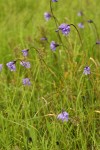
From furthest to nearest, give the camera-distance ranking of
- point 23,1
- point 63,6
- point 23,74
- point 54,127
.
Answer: point 23,1, point 63,6, point 23,74, point 54,127

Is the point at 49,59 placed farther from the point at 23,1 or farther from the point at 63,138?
the point at 23,1

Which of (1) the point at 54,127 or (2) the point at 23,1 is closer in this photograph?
(1) the point at 54,127

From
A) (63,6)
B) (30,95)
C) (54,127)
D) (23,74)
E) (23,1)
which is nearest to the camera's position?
(54,127)

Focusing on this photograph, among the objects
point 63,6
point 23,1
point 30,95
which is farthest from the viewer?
point 23,1

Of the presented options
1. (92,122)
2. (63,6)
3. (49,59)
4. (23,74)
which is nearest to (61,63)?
(49,59)

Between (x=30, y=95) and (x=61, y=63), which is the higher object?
(x=61, y=63)

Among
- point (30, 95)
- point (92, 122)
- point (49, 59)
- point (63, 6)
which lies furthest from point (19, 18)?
point (92, 122)

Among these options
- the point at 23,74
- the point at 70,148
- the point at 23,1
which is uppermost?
the point at 23,1

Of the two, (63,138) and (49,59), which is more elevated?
(49,59)

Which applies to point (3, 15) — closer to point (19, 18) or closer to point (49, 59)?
point (19, 18)
